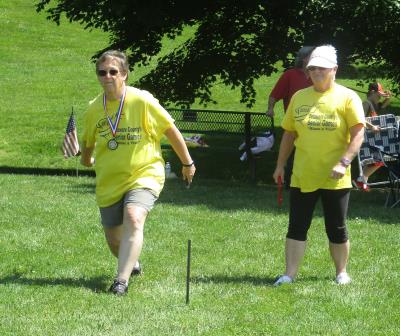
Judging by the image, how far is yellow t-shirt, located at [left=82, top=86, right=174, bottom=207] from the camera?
7.11 m

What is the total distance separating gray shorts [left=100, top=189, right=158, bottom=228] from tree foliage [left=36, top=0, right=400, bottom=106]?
26.7ft

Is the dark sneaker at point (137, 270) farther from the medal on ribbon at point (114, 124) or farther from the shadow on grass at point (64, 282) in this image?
the medal on ribbon at point (114, 124)

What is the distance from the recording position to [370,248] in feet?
29.8

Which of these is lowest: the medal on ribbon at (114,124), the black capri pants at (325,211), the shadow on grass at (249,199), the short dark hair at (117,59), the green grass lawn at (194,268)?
the shadow on grass at (249,199)

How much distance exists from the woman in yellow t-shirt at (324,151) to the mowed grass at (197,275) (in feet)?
1.15

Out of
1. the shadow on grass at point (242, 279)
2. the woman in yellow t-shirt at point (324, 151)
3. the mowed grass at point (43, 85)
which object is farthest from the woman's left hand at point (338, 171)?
the mowed grass at point (43, 85)

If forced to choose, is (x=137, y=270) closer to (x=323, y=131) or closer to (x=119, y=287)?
(x=119, y=287)

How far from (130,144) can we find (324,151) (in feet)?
4.81

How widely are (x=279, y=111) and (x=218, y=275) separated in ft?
54.1

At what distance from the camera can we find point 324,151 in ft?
23.6

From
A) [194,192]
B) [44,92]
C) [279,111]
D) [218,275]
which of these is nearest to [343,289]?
[218,275]

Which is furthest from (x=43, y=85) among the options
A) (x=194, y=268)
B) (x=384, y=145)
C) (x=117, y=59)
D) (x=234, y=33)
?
(x=117, y=59)

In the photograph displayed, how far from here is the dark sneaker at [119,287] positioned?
691 centimetres

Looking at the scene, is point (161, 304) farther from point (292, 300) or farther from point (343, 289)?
point (343, 289)
